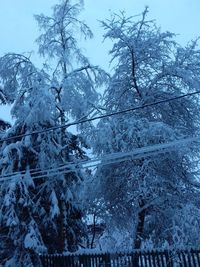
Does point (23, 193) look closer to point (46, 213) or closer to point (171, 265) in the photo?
point (46, 213)

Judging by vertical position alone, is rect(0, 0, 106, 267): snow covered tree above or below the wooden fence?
above

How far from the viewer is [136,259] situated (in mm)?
9023

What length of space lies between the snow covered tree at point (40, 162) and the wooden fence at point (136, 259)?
840 mm

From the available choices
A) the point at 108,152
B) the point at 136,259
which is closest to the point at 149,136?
the point at 108,152

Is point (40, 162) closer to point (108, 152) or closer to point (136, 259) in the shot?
point (108, 152)

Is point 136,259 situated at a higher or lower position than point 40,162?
lower

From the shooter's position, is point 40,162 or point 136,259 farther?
point 40,162

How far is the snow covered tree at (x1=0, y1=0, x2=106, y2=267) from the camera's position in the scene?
10.6m

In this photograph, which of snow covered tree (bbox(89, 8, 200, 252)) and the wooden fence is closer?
the wooden fence

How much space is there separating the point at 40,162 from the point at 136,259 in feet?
13.6

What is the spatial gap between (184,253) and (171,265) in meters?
0.51

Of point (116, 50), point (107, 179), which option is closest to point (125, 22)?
point (116, 50)

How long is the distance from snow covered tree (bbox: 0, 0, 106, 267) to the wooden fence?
84 cm

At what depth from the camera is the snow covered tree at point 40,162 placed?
34.9 ft
